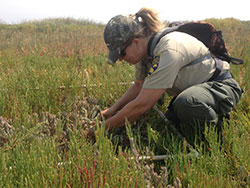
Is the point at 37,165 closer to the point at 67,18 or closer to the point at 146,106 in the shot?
the point at 146,106

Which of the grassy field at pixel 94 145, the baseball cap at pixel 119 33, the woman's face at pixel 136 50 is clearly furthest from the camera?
the woman's face at pixel 136 50

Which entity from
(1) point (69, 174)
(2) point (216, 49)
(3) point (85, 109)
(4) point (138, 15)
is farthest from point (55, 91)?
(2) point (216, 49)

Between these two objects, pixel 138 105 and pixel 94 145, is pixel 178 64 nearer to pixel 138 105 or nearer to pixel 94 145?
pixel 138 105

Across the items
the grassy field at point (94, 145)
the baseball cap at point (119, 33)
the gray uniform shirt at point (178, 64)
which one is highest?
the baseball cap at point (119, 33)

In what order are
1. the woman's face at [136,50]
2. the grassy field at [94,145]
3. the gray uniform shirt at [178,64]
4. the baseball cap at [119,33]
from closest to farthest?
the grassy field at [94,145] < the gray uniform shirt at [178,64] < the baseball cap at [119,33] < the woman's face at [136,50]

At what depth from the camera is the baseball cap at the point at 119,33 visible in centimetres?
227

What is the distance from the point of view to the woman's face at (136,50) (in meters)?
2.38

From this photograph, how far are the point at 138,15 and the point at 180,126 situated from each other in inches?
44.9

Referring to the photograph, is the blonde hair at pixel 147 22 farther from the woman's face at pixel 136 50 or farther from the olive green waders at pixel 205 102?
the olive green waders at pixel 205 102

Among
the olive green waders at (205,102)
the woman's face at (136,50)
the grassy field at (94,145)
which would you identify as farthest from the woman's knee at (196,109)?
the woman's face at (136,50)

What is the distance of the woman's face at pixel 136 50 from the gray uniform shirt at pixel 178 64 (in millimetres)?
185

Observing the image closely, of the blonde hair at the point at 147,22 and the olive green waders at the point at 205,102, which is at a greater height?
the blonde hair at the point at 147,22

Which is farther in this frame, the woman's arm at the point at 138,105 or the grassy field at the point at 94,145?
the woman's arm at the point at 138,105

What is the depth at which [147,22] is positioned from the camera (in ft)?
7.80
